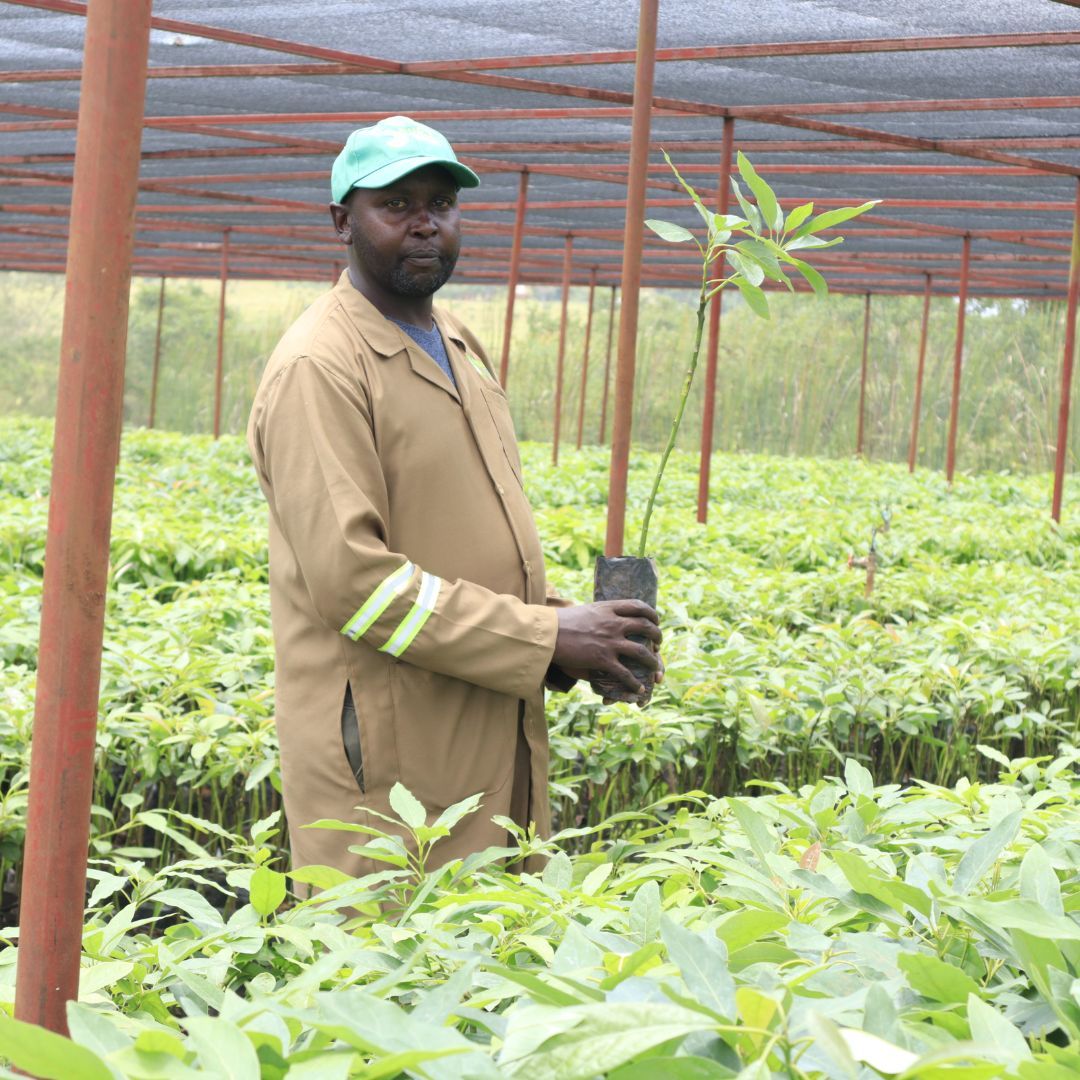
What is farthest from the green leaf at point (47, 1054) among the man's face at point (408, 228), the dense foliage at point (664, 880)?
the man's face at point (408, 228)

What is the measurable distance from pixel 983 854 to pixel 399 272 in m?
1.31

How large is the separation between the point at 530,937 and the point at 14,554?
15.5ft

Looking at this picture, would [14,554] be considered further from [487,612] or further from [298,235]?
[298,235]

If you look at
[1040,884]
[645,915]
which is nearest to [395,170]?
[645,915]

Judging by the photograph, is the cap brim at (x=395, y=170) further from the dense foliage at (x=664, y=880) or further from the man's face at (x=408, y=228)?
the dense foliage at (x=664, y=880)

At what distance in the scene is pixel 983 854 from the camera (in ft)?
4.89

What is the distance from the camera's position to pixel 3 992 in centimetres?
147

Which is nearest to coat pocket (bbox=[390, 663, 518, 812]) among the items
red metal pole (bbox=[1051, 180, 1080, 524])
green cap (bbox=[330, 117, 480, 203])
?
green cap (bbox=[330, 117, 480, 203])

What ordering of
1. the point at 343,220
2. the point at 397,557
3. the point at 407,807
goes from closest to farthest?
the point at 407,807 < the point at 397,557 < the point at 343,220

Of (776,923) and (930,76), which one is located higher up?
(930,76)

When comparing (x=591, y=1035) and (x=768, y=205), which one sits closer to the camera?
(x=591, y=1035)

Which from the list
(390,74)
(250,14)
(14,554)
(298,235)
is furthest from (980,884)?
(298,235)

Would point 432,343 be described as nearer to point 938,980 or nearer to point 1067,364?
point 938,980

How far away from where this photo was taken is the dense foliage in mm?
1069
